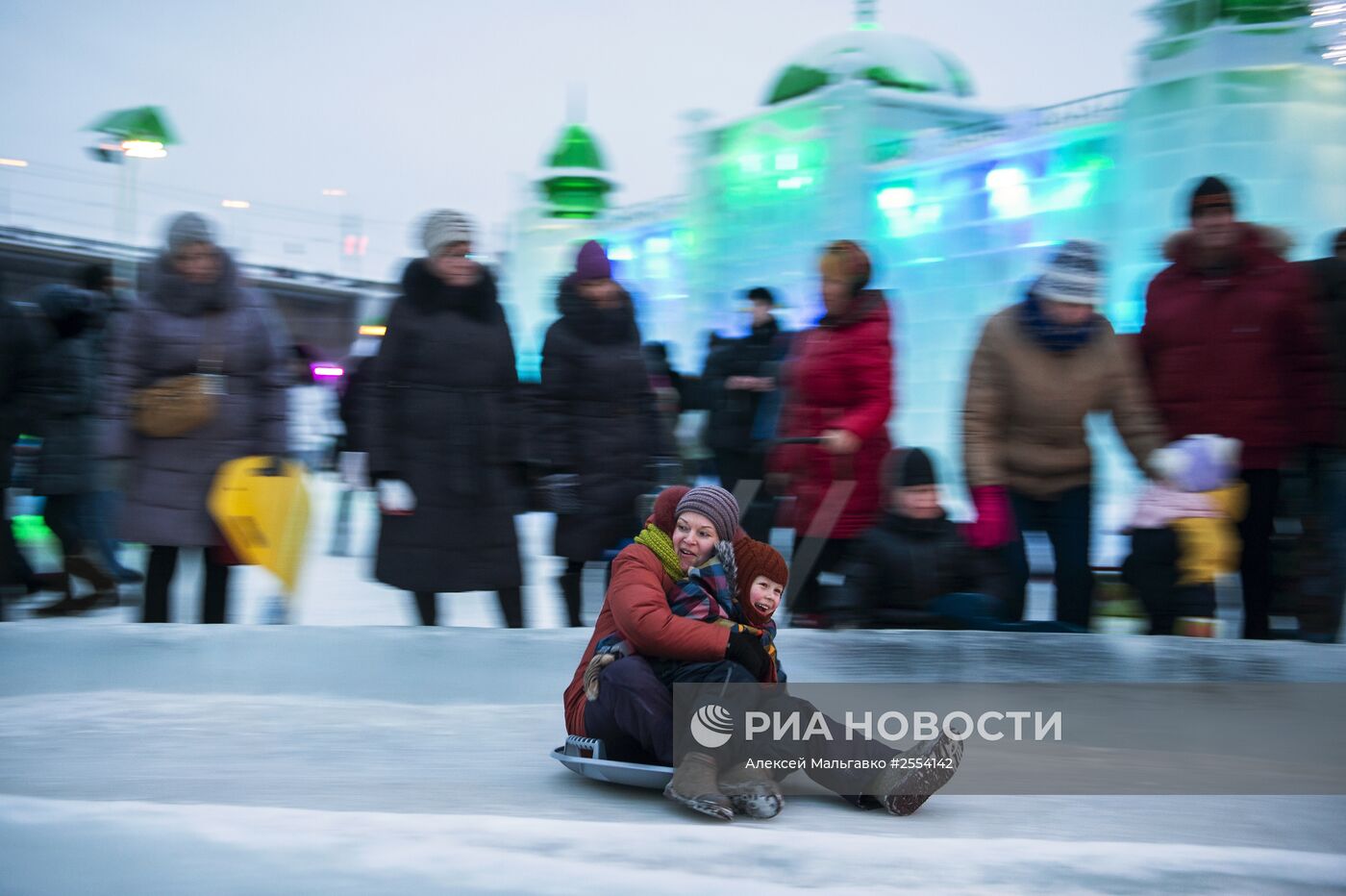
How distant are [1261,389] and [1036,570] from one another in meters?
0.93

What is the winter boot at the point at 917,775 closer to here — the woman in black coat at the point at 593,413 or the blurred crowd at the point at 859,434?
the blurred crowd at the point at 859,434

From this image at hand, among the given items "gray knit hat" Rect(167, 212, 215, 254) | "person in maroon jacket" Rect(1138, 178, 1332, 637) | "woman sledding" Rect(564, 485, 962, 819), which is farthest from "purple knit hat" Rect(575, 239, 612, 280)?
"woman sledding" Rect(564, 485, 962, 819)

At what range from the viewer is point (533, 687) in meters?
4.18

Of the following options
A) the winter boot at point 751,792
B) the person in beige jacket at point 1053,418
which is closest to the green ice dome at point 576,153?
the person in beige jacket at point 1053,418

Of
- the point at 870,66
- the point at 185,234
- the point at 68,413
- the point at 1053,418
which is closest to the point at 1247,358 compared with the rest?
the point at 1053,418

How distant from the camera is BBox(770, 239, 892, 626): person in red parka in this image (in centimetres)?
459

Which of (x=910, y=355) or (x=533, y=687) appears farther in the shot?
(x=910, y=355)

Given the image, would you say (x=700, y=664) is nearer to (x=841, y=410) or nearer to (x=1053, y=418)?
(x=1053, y=418)

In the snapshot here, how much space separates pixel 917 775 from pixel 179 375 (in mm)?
2894

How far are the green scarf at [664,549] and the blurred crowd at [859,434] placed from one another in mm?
1525

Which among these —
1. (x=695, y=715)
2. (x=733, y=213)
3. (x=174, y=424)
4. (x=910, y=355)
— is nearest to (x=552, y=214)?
(x=733, y=213)

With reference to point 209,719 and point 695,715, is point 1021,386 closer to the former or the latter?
point 695,715

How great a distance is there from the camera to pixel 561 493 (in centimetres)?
481

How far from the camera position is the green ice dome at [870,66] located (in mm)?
22328
